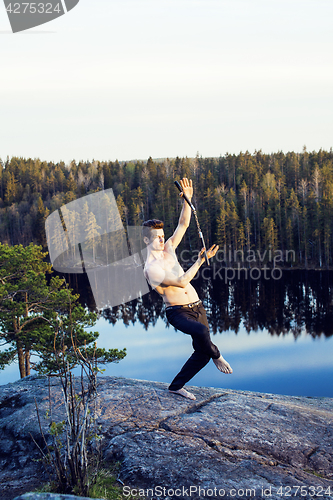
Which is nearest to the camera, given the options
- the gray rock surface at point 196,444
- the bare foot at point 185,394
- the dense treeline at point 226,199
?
the gray rock surface at point 196,444

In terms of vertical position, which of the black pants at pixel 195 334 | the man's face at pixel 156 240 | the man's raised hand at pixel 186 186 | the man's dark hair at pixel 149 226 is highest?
the man's raised hand at pixel 186 186

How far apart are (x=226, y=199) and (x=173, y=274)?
6628 centimetres

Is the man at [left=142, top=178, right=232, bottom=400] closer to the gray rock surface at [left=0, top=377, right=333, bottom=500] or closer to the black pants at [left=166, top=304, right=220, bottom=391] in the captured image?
the black pants at [left=166, top=304, right=220, bottom=391]

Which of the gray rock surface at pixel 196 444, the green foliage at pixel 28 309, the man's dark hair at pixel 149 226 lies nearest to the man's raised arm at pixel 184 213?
the man's dark hair at pixel 149 226

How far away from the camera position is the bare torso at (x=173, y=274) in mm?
6441

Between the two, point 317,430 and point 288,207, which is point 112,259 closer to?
point 288,207

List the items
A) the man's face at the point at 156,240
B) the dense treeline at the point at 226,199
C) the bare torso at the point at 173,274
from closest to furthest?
the bare torso at the point at 173,274, the man's face at the point at 156,240, the dense treeline at the point at 226,199

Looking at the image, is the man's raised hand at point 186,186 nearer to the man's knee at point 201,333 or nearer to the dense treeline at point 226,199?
the man's knee at point 201,333

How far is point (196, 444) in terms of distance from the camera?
5.14 metres

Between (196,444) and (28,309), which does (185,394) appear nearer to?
(196,444)

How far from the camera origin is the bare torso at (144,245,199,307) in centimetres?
644

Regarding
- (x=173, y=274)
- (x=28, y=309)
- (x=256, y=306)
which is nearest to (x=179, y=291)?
(x=173, y=274)

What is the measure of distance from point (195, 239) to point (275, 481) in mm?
62077

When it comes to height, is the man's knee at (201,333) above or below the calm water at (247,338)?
above
